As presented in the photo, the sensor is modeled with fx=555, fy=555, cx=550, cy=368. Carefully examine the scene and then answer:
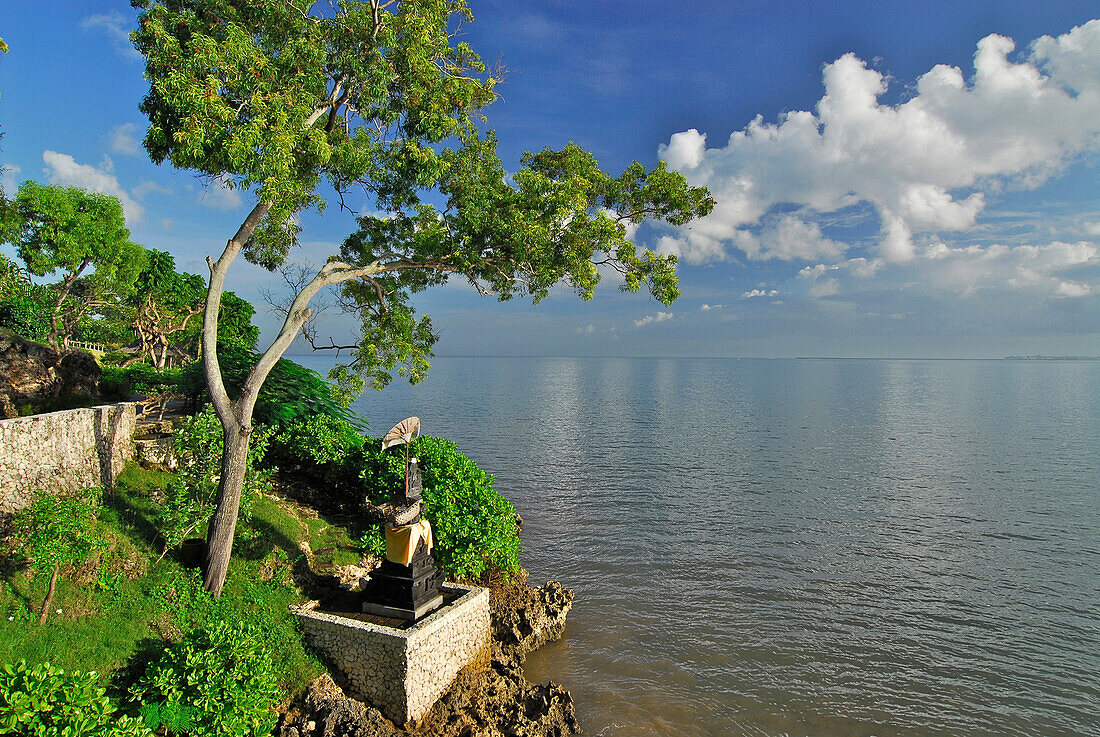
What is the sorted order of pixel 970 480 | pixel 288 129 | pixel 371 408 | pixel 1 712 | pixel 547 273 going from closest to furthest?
pixel 1 712
pixel 288 129
pixel 547 273
pixel 970 480
pixel 371 408

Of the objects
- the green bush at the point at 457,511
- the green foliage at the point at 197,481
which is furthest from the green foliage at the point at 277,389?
the green foliage at the point at 197,481

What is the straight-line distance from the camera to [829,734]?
10.0 m

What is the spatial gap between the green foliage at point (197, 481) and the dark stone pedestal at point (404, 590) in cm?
316

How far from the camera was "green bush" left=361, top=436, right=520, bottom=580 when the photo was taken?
39.0 feet

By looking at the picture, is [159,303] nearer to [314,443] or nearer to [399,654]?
[314,443]

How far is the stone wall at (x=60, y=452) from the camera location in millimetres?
9297

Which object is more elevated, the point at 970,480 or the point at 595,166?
the point at 595,166

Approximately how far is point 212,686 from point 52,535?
3.33 meters

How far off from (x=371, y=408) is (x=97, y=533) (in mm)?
46915

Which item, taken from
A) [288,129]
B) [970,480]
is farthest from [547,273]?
[970,480]

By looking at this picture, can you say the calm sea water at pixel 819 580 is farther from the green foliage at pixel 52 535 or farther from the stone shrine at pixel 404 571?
the green foliage at pixel 52 535

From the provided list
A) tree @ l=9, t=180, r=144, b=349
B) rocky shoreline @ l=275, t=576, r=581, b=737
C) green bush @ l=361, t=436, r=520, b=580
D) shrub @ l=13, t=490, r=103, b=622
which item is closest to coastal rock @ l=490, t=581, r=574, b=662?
rocky shoreline @ l=275, t=576, r=581, b=737

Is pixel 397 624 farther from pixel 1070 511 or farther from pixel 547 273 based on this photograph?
pixel 1070 511

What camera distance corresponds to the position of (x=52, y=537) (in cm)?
801
